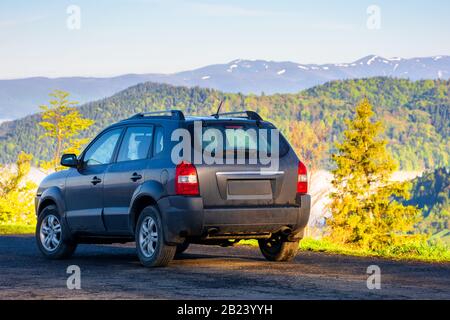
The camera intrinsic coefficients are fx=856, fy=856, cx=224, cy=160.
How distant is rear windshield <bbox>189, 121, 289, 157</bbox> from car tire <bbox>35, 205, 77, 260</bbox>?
3102mm

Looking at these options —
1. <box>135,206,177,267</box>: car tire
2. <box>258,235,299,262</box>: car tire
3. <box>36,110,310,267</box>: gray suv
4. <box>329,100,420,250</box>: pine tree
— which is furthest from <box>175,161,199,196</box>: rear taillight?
<box>329,100,420,250</box>: pine tree

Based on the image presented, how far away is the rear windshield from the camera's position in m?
11.0

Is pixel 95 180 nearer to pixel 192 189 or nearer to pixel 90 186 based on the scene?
pixel 90 186

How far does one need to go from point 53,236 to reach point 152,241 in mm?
2550

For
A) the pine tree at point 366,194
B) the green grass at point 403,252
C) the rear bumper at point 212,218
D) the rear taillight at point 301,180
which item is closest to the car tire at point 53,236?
the rear bumper at point 212,218

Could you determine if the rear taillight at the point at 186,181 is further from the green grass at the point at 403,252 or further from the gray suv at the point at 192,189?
the green grass at the point at 403,252

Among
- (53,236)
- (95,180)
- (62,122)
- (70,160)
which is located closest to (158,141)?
(95,180)

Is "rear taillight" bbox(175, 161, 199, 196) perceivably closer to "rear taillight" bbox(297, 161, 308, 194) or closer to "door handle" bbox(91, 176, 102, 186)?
"rear taillight" bbox(297, 161, 308, 194)

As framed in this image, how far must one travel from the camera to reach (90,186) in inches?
485

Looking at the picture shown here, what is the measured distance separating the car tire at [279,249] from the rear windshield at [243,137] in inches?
53.0

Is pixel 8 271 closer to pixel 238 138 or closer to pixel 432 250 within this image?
pixel 238 138

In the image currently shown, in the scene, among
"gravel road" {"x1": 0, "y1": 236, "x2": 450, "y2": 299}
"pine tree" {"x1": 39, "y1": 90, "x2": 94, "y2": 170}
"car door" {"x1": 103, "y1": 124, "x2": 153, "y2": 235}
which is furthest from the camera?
"pine tree" {"x1": 39, "y1": 90, "x2": 94, "y2": 170}
